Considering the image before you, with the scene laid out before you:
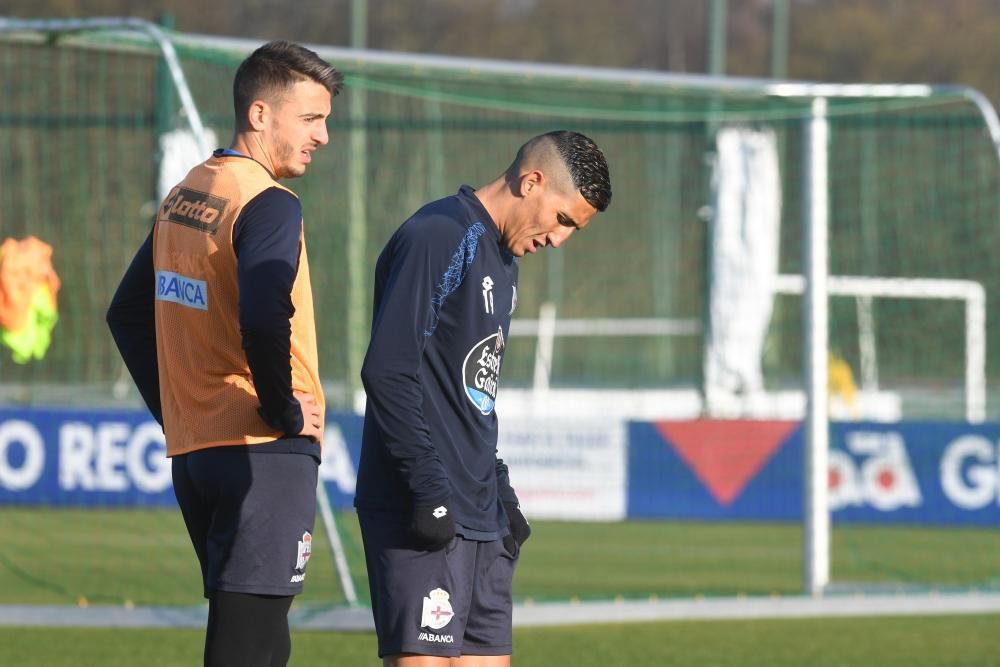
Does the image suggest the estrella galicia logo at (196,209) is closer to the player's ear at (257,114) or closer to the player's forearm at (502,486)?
the player's ear at (257,114)

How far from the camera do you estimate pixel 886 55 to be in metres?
38.3

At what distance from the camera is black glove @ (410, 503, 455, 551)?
387cm

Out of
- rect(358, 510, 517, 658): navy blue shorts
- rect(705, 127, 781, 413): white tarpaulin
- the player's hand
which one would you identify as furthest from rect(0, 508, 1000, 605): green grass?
the player's hand

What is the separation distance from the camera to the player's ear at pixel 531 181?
162 inches

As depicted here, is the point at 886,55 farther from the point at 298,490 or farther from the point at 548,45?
the point at 298,490

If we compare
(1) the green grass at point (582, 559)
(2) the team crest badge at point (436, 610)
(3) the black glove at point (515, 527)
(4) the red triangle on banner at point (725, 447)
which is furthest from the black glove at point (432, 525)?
(4) the red triangle on banner at point (725, 447)

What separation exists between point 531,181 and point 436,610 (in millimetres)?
1054

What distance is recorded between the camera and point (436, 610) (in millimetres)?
4004

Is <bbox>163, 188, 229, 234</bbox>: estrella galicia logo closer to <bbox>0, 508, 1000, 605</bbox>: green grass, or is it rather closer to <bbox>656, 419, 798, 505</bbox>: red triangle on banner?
<bbox>0, 508, 1000, 605</bbox>: green grass

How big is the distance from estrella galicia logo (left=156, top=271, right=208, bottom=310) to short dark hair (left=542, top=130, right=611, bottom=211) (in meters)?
0.92

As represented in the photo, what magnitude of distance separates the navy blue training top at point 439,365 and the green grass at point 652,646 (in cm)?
315

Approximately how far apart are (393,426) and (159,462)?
24.3 ft

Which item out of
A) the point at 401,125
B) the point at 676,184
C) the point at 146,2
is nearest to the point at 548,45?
the point at 146,2

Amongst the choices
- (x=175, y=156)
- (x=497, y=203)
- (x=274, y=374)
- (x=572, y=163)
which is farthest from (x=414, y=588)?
(x=175, y=156)
